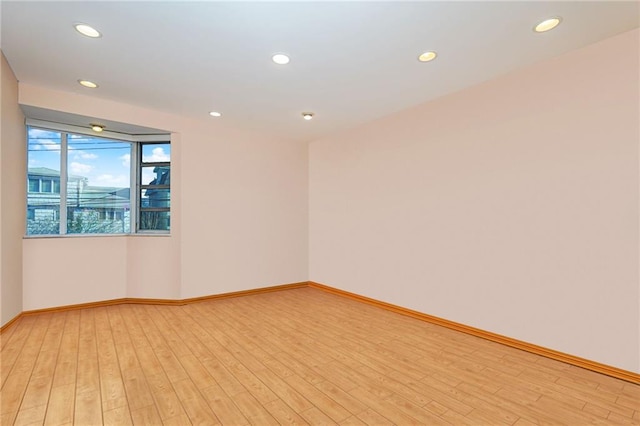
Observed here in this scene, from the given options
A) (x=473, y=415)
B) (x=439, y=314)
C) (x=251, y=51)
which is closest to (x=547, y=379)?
(x=473, y=415)

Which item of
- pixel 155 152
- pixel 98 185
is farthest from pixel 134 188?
pixel 155 152

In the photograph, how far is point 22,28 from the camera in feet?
7.51

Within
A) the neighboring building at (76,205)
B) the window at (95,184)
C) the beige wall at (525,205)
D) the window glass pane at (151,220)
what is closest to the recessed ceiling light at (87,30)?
the window at (95,184)

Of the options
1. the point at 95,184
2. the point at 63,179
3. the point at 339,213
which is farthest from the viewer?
the point at 339,213

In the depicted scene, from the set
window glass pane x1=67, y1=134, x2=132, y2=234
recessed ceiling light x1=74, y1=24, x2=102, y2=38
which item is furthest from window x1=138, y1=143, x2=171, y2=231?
recessed ceiling light x1=74, y1=24, x2=102, y2=38

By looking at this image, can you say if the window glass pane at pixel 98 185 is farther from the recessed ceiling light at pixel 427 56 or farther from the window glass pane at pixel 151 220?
the recessed ceiling light at pixel 427 56

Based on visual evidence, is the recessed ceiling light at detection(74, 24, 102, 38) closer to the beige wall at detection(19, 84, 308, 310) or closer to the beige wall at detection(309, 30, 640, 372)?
the beige wall at detection(19, 84, 308, 310)

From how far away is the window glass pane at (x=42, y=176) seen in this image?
3852 millimetres

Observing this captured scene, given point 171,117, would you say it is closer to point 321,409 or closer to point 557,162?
point 321,409

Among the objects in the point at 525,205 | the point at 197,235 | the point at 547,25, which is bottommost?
the point at 197,235

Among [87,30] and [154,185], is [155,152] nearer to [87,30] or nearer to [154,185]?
[154,185]

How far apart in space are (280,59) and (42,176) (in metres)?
3.68

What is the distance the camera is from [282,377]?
229 cm

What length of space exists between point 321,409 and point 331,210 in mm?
3517
